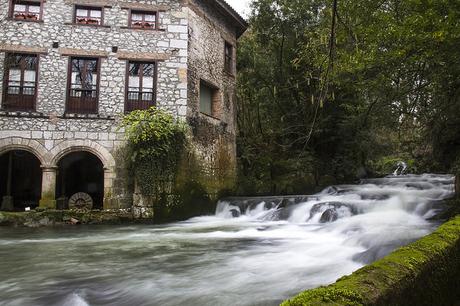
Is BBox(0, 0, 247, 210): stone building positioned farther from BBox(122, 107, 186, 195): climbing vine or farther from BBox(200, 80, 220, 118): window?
BBox(122, 107, 186, 195): climbing vine

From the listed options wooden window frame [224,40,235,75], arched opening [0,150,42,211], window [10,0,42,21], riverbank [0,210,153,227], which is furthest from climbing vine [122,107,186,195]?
arched opening [0,150,42,211]

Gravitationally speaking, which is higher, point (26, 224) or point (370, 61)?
point (370, 61)

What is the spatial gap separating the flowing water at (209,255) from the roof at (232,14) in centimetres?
836

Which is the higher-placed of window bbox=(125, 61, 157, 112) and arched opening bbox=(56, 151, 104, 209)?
window bbox=(125, 61, 157, 112)

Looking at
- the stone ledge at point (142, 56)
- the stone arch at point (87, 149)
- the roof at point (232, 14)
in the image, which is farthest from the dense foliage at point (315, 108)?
the stone arch at point (87, 149)

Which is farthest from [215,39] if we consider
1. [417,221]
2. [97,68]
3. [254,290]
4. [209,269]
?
[254,290]

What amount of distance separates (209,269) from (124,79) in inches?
351

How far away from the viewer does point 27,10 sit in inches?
492

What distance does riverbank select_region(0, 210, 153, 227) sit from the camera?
409 inches

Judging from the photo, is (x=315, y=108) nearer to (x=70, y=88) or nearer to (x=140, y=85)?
(x=140, y=85)

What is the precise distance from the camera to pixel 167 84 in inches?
501

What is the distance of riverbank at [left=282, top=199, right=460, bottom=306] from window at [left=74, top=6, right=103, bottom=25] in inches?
484

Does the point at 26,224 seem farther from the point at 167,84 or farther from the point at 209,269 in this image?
the point at 209,269

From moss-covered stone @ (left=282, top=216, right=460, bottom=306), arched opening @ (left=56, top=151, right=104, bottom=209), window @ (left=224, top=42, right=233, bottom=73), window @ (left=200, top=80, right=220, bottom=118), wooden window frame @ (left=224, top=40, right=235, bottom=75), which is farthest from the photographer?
window @ (left=224, top=42, right=233, bottom=73)
